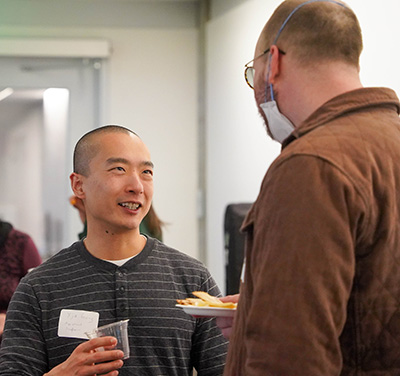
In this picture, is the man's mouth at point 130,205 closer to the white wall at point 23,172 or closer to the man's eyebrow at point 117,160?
the man's eyebrow at point 117,160

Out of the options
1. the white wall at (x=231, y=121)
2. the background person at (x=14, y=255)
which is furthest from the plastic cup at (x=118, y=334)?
the white wall at (x=231, y=121)

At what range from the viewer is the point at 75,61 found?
5.62 metres

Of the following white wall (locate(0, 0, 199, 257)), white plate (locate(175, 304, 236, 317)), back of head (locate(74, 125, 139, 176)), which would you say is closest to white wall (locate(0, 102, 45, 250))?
white wall (locate(0, 0, 199, 257))

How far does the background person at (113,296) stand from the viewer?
72.4 inches

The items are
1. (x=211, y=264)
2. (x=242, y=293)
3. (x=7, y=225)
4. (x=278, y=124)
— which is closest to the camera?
(x=242, y=293)

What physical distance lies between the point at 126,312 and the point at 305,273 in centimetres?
87

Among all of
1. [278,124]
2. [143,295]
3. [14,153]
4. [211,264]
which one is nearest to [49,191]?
[14,153]

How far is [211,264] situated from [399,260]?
14.0 ft

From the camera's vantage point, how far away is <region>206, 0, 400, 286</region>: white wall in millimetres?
4535

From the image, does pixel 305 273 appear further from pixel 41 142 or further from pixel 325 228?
pixel 41 142

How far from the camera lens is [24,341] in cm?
184

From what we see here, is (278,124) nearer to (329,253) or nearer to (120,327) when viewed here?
(329,253)

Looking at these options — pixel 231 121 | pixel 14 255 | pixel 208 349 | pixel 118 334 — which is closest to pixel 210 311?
pixel 118 334

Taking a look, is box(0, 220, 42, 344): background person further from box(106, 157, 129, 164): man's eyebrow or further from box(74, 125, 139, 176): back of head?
box(106, 157, 129, 164): man's eyebrow
